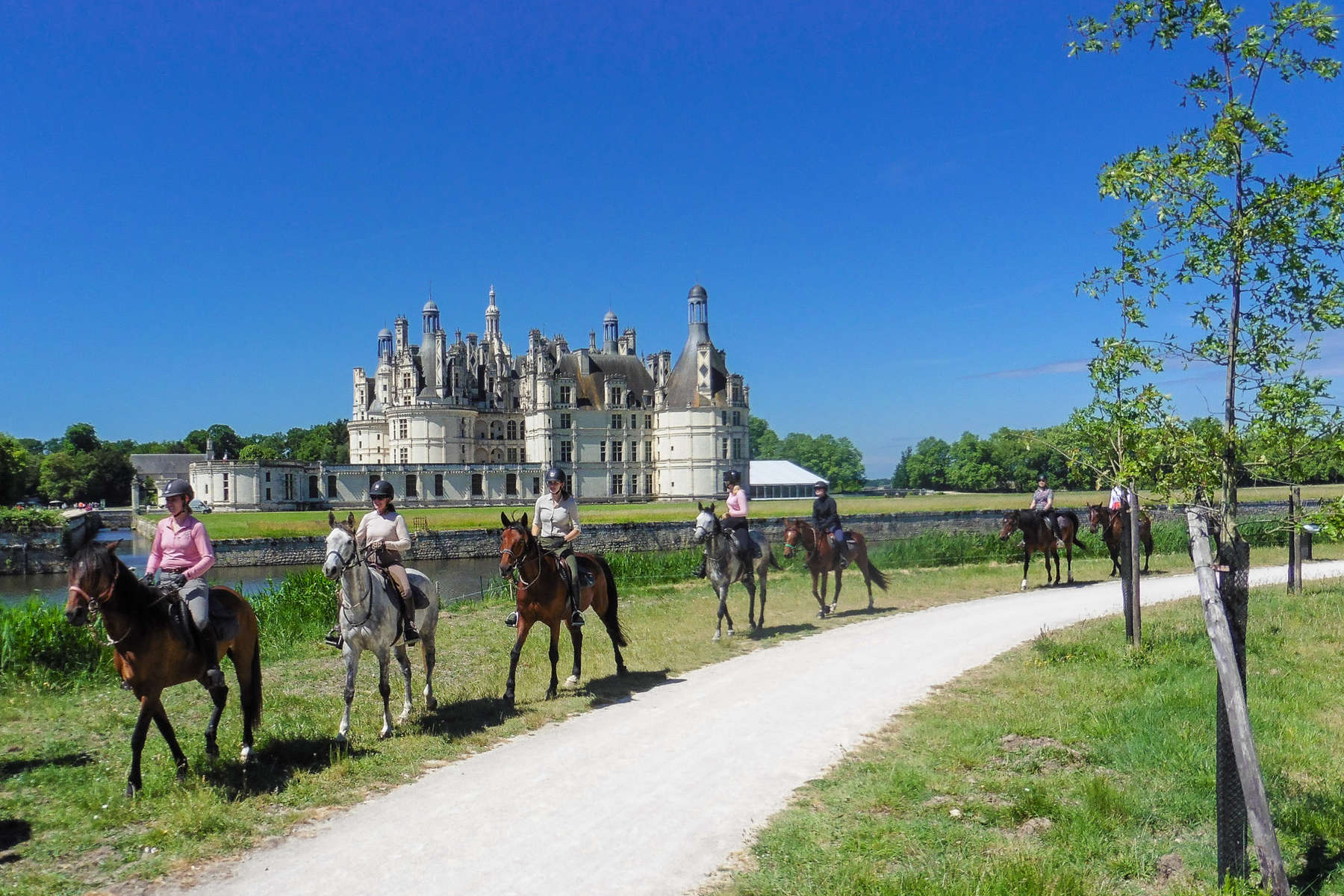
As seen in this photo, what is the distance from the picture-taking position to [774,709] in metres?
8.95

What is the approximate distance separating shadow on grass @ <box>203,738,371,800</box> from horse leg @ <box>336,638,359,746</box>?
93mm

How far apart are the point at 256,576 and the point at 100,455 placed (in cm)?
Answer: 6262

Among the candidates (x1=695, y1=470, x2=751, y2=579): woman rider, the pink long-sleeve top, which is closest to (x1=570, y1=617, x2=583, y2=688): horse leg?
(x1=695, y1=470, x2=751, y2=579): woman rider

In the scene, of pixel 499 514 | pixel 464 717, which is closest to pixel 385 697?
pixel 464 717

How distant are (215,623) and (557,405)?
233 ft

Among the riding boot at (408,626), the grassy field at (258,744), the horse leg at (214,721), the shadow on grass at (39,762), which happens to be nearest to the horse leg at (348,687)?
the grassy field at (258,744)

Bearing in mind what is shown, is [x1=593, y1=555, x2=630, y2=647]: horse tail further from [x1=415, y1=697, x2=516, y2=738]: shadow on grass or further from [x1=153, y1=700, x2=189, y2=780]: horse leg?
[x1=153, y1=700, x2=189, y2=780]: horse leg

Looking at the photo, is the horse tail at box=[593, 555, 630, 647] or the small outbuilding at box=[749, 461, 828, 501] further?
the small outbuilding at box=[749, 461, 828, 501]

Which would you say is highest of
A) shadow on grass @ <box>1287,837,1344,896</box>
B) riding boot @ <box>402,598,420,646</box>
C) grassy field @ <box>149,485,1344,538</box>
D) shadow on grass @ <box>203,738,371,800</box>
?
riding boot @ <box>402,598,420,646</box>

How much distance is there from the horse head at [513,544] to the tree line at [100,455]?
6273 cm

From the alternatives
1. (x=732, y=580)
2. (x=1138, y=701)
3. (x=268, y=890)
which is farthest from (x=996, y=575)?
(x=268, y=890)

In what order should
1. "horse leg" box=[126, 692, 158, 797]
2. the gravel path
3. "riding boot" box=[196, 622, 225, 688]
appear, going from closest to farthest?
the gravel path
"horse leg" box=[126, 692, 158, 797]
"riding boot" box=[196, 622, 225, 688]

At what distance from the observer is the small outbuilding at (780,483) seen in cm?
9194

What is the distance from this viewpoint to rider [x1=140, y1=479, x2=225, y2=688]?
698 cm
